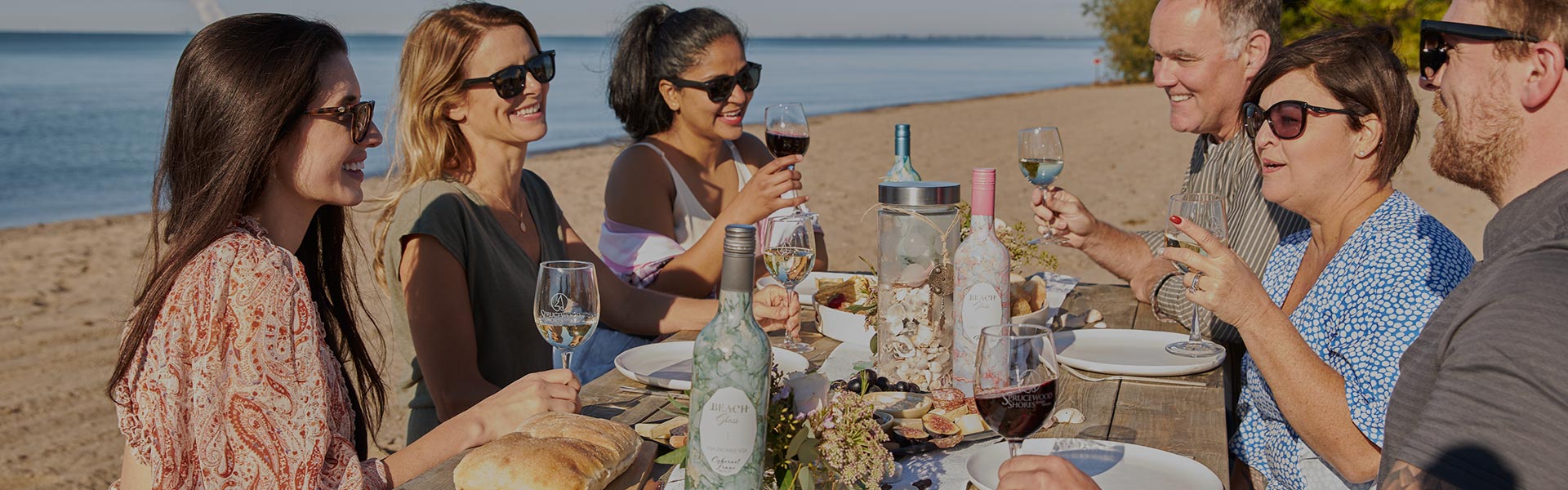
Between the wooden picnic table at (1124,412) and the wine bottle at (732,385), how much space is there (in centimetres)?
46

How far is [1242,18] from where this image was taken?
13.9 ft

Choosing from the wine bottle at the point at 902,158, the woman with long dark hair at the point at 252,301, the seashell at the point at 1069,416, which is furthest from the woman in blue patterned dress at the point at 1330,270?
the woman with long dark hair at the point at 252,301

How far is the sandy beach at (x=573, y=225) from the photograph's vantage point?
5.82 m

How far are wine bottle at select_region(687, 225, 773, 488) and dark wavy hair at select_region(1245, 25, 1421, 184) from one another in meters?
1.82

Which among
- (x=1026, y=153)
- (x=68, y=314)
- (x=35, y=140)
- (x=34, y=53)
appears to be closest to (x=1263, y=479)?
(x=1026, y=153)

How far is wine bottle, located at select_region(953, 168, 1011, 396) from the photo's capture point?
7.54 ft

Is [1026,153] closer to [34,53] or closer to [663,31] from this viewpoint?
[663,31]

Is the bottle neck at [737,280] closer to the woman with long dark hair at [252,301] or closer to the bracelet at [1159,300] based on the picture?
the woman with long dark hair at [252,301]

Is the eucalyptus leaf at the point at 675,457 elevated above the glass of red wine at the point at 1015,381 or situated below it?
below

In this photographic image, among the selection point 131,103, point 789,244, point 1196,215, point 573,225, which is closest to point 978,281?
point 789,244

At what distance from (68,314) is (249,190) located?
7308mm

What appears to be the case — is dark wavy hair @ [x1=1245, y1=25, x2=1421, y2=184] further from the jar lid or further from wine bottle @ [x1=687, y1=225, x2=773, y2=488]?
wine bottle @ [x1=687, y1=225, x2=773, y2=488]

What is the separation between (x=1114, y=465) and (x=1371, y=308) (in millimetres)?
746

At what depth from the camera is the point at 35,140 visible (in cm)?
2062
